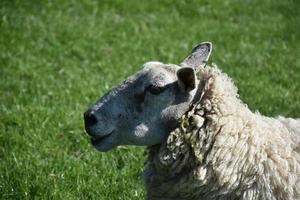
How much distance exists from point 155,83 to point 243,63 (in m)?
4.75

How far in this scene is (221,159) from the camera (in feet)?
12.3

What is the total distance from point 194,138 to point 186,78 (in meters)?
0.35

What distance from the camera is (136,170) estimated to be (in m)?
5.49

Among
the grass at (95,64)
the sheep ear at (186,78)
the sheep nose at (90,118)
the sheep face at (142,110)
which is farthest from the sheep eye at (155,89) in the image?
the grass at (95,64)

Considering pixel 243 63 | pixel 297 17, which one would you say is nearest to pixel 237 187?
pixel 243 63

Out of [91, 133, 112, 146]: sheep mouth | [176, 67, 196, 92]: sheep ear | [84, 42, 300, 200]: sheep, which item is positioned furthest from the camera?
[91, 133, 112, 146]: sheep mouth

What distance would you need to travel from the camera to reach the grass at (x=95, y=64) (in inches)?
211

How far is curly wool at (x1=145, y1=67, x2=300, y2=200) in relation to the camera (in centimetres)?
375

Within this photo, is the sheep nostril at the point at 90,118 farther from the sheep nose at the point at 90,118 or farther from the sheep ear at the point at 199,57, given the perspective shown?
the sheep ear at the point at 199,57

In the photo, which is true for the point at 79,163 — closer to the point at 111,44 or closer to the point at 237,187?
the point at 237,187

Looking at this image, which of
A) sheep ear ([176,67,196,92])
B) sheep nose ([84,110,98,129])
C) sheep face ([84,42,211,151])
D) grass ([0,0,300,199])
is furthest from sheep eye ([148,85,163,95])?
grass ([0,0,300,199])

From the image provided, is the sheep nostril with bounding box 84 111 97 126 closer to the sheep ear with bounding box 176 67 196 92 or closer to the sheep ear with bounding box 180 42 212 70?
the sheep ear with bounding box 176 67 196 92

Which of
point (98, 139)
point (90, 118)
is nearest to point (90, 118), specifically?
point (90, 118)

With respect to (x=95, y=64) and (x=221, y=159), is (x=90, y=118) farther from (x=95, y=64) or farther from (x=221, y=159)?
(x=95, y=64)
